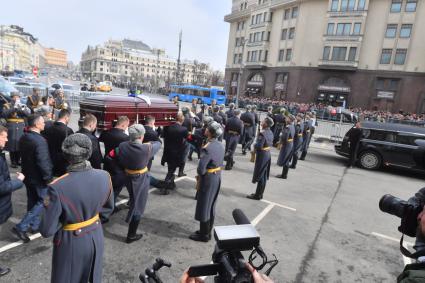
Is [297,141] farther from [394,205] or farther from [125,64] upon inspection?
[125,64]

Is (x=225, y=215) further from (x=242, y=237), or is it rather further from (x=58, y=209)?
(x=242, y=237)

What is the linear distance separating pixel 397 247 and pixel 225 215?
122 inches

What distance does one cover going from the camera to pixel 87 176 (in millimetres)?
2506

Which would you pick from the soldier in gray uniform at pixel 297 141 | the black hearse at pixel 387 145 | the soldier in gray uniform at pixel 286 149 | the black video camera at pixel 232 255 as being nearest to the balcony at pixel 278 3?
the black hearse at pixel 387 145

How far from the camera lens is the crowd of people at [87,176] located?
245cm

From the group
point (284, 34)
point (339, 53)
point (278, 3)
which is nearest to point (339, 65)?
point (339, 53)

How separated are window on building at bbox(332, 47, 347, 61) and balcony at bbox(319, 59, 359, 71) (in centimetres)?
56

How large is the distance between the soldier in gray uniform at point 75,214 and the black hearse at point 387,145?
10411mm

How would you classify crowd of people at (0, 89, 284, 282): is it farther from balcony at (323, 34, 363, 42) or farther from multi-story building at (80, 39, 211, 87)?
multi-story building at (80, 39, 211, 87)

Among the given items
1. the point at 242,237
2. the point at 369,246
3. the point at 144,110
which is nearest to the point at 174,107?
the point at 144,110

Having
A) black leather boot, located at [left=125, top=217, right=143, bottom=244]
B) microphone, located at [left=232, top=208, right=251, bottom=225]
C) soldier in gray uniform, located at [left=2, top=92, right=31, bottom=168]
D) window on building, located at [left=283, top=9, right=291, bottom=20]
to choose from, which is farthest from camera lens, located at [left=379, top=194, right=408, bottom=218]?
window on building, located at [left=283, top=9, right=291, bottom=20]

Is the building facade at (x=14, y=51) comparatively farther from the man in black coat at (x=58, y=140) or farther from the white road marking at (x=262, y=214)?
the white road marking at (x=262, y=214)

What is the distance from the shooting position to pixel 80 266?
254 centimetres

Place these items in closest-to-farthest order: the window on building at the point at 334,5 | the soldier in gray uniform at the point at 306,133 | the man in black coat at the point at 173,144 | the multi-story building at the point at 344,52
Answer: the man in black coat at the point at 173,144 < the soldier in gray uniform at the point at 306,133 < the multi-story building at the point at 344,52 < the window on building at the point at 334,5
